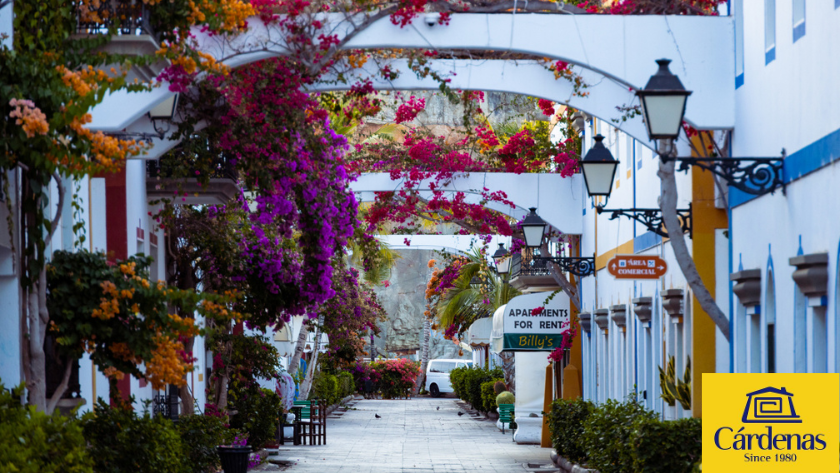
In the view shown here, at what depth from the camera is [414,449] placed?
77.4ft

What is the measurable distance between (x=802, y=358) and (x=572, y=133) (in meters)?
12.9

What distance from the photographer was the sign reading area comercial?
22.0 metres

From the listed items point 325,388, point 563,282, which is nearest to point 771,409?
point 563,282

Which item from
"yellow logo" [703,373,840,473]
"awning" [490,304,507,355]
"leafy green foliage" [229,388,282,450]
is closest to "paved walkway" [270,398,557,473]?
"leafy green foliage" [229,388,282,450]

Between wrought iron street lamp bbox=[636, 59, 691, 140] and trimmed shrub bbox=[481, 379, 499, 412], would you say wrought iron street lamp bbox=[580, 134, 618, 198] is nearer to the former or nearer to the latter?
wrought iron street lamp bbox=[636, 59, 691, 140]

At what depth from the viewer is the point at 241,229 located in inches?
624

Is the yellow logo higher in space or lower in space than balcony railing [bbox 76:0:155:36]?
lower

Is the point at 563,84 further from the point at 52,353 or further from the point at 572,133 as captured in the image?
the point at 572,133

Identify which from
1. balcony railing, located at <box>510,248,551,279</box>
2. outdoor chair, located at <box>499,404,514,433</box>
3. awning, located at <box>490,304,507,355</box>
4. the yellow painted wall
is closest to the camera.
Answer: the yellow painted wall

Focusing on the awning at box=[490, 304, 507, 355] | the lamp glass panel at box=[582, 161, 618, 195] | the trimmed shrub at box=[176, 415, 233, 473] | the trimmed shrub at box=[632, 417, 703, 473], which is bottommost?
the trimmed shrub at box=[176, 415, 233, 473]

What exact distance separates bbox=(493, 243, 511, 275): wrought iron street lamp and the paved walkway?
403cm

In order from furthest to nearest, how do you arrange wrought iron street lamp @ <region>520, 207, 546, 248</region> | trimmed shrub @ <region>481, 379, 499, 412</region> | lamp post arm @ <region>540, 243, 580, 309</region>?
trimmed shrub @ <region>481, 379, 499, 412</region> < lamp post arm @ <region>540, 243, 580, 309</region> < wrought iron street lamp @ <region>520, 207, 546, 248</region>

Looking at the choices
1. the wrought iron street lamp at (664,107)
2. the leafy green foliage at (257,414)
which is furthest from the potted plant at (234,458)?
the wrought iron street lamp at (664,107)

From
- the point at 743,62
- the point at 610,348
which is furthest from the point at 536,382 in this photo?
the point at 743,62
